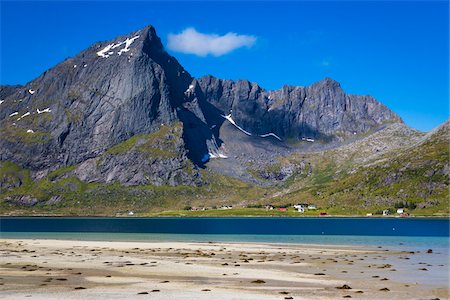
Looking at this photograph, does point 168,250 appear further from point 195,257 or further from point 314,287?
point 314,287

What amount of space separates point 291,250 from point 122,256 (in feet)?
105

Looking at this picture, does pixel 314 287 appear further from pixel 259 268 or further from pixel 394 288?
pixel 259 268

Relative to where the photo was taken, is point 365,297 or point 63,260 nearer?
point 365,297

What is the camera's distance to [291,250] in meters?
97.8

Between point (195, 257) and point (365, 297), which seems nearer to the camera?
point (365, 297)

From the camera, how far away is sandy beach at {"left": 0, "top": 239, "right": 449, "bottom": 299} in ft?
155

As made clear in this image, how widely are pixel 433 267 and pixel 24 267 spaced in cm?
5108

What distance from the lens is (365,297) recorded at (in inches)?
1796

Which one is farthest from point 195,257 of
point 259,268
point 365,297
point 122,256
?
point 365,297

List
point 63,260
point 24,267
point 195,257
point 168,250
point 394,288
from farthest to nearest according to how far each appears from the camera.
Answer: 1. point 168,250
2. point 195,257
3. point 63,260
4. point 24,267
5. point 394,288

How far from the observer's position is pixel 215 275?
2375 inches

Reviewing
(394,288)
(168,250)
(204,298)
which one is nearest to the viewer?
(204,298)

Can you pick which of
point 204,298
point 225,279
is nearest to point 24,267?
point 225,279

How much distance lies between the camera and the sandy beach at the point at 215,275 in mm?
47156
